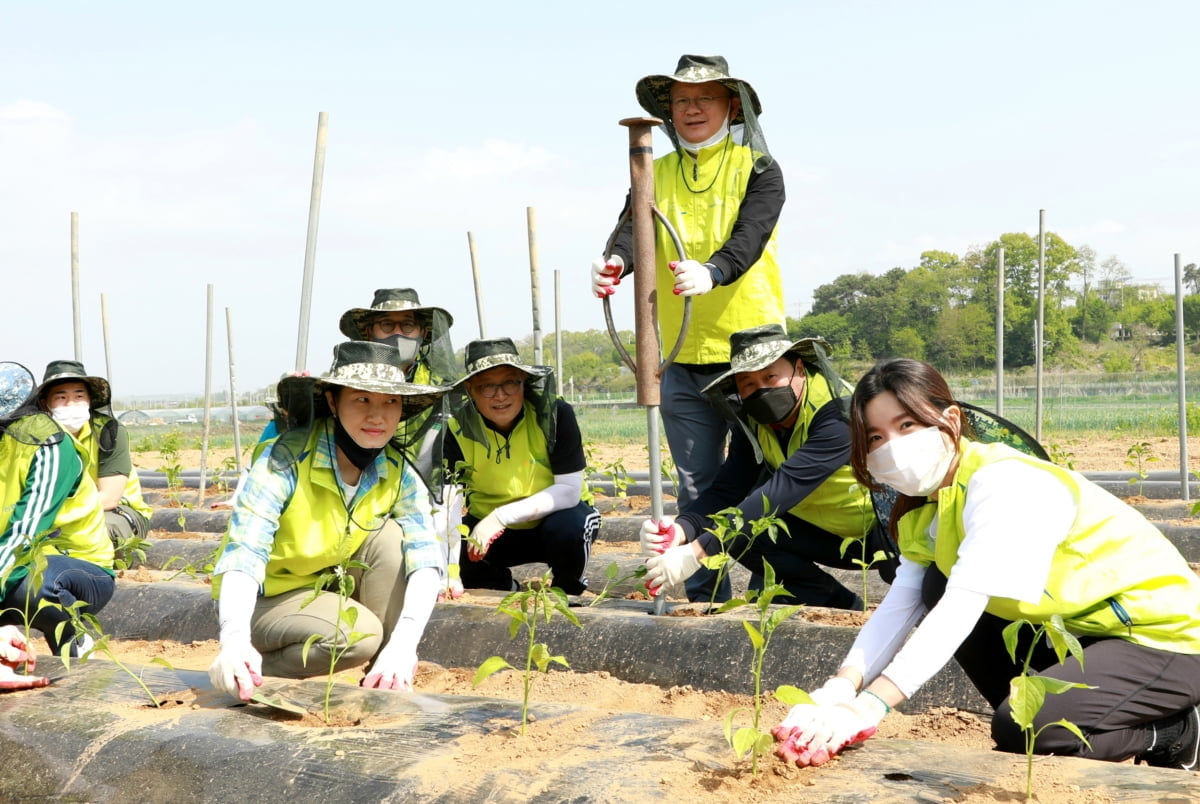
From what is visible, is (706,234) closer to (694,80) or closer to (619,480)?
(694,80)

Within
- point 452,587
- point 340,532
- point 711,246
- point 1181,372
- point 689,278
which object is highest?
point 711,246

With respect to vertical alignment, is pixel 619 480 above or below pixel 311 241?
below

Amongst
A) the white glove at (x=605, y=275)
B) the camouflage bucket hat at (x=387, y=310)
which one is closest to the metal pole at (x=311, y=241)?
the camouflage bucket hat at (x=387, y=310)

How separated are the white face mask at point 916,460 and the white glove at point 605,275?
1.72m

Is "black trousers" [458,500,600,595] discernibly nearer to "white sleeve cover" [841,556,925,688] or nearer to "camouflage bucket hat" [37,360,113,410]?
"camouflage bucket hat" [37,360,113,410]

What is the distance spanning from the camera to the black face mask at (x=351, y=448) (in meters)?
2.98

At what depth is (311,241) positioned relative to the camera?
514cm

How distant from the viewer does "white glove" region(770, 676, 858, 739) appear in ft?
6.51

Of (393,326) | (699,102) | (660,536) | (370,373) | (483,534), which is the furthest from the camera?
(393,326)

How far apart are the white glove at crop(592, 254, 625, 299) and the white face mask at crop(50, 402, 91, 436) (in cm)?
242

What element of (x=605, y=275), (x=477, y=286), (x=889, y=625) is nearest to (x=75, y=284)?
(x=477, y=286)

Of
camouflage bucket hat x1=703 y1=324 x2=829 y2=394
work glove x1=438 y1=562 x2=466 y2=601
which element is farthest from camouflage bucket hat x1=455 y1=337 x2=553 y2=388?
camouflage bucket hat x1=703 y1=324 x2=829 y2=394

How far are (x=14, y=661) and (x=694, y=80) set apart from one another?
2.76 meters

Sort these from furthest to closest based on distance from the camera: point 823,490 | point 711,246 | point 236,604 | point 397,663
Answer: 1. point 711,246
2. point 823,490
3. point 397,663
4. point 236,604
